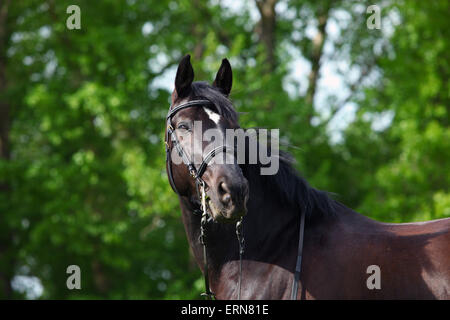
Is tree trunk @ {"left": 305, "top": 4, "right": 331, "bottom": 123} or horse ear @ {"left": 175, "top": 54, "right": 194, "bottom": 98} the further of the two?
tree trunk @ {"left": 305, "top": 4, "right": 331, "bottom": 123}

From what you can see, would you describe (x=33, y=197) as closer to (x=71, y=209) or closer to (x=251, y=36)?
(x=71, y=209)

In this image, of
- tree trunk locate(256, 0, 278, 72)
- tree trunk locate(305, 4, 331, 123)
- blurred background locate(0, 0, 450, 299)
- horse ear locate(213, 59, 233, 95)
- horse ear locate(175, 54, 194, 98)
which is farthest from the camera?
tree trunk locate(305, 4, 331, 123)

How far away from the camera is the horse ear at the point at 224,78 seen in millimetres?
4395

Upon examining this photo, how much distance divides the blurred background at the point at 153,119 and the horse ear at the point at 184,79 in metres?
7.65

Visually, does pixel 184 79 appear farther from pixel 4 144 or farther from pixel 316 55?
pixel 4 144

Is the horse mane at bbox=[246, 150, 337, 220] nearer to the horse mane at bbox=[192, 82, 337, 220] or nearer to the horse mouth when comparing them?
the horse mane at bbox=[192, 82, 337, 220]

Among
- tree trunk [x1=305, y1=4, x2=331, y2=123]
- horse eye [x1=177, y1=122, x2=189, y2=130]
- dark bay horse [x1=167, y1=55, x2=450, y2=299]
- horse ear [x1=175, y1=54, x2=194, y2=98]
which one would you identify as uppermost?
tree trunk [x1=305, y1=4, x2=331, y2=123]

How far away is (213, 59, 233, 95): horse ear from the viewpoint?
4395mm

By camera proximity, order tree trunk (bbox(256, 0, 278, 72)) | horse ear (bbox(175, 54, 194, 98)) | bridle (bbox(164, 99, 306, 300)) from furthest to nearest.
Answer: tree trunk (bbox(256, 0, 278, 72)) → horse ear (bbox(175, 54, 194, 98)) → bridle (bbox(164, 99, 306, 300))

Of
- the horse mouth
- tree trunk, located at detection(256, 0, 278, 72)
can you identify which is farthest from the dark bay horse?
tree trunk, located at detection(256, 0, 278, 72)

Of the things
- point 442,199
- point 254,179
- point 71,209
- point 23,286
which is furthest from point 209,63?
point 23,286

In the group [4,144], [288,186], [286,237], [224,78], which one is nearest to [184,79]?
[224,78]
